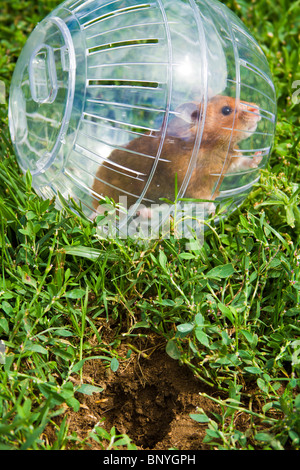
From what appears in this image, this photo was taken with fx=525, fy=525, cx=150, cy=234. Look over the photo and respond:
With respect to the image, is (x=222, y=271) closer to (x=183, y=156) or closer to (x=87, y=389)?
(x=183, y=156)

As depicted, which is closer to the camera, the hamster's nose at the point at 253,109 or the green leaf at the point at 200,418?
the green leaf at the point at 200,418

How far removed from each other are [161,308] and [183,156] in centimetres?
56

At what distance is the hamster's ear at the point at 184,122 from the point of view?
6.25 ft

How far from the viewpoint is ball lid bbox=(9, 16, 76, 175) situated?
6.40ft

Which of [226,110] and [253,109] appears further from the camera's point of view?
[253,109]

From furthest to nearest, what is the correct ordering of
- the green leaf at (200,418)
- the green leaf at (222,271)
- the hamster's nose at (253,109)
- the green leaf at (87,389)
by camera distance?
the hamster's nose at (253,109) → the green leaf at (222,271) → the green leaf at (87,389) → the green leaf at (200,418)

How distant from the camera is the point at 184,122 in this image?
1906mm

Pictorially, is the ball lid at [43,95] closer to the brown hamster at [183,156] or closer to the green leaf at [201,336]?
A: the brown hamster at [183,156]

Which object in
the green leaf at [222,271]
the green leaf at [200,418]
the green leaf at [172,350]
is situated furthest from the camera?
the green leaf at [222,271]

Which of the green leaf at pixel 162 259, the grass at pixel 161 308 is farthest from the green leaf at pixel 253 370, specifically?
the green leaf at pixel 162 259

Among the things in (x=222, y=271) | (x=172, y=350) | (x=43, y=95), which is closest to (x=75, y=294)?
(x=172, y=350)

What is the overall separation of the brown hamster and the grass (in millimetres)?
205

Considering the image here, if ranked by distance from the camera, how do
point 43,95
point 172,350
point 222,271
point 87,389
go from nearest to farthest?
point 87,389 → point 172,350 → point 222,271 → point 43,95

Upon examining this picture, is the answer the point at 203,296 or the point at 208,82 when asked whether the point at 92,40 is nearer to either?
the point at 208,82
